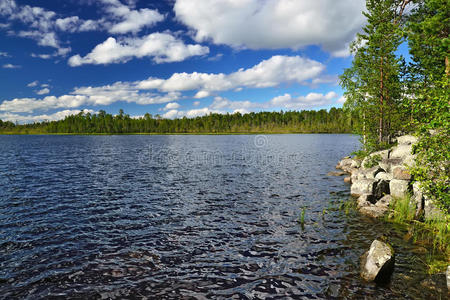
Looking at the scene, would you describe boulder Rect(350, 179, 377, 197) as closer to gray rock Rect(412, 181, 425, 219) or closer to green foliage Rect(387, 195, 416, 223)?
green foliage Rect(387, 195, 416, 223)

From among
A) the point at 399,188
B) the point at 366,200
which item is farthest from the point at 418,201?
the point at 366,200

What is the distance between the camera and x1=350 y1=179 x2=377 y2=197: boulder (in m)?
23.0

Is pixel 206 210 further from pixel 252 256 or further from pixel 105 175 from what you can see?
pixel 105 175

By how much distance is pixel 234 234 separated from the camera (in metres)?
15.8

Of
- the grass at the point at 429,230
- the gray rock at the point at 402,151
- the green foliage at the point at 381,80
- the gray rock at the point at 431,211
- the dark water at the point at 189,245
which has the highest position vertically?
the green foliage at the point at 381,80

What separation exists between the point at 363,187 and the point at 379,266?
14843 millimetres

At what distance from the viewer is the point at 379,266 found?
35.5 feet

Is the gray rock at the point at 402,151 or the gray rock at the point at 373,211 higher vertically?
the gray rock at the point at 402,151

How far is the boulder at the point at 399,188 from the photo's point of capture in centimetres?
1981

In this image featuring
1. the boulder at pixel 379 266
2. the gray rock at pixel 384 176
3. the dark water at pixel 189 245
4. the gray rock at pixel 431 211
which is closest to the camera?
the dark water at pixel 189 245

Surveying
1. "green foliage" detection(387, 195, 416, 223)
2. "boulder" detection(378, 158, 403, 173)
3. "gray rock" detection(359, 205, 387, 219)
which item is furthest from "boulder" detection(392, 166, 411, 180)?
"gray rock" detection(359, 205, 387, 219)

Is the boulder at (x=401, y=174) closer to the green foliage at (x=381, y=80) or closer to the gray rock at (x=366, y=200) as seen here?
the gray rock at (x=366, y=200)

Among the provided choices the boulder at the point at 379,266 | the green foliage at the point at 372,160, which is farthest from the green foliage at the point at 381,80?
the boulder at the point at 379,266

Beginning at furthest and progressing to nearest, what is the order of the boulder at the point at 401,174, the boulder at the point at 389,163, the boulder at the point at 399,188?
the boulder at the point at 389,163 → the boulder at the point at 401,174 → the boulder at the point at 399,188
